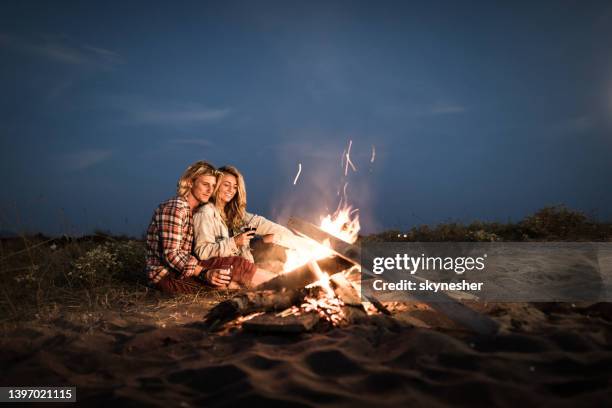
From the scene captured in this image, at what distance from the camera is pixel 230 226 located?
20.3 ft

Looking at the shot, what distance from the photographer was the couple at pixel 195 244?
5.15 meters

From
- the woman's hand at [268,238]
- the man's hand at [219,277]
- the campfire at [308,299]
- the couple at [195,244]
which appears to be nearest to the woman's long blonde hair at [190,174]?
the couple at [195,244]

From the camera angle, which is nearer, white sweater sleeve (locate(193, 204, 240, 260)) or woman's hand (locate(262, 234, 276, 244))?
white sweater sleeve (locate(193, 204, 240, 260))

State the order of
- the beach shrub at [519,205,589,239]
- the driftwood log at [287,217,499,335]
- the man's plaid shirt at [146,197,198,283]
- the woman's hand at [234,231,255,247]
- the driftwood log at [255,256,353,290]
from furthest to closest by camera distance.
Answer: the beach shrub at [519,205,589,239], the woman's hand at [234,231,255,247], the man's plaid shirt at [146,197,198,283], the driftwood log at [255,256,353,290], the driftwood log at [287,217,499,335]

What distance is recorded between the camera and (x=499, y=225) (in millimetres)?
11883

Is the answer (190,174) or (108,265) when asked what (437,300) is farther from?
(108,265)

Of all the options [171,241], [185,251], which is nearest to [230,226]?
[185,251]

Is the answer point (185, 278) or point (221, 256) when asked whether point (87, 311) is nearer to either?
point (185, 278)

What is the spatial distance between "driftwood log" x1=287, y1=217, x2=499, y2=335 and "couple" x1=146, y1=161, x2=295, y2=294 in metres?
1.22

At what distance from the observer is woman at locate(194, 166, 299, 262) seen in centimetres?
539

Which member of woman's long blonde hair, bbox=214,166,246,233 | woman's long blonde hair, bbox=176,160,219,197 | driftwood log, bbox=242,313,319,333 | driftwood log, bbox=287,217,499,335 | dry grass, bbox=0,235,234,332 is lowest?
dry grass, bbox=0,235,234,332

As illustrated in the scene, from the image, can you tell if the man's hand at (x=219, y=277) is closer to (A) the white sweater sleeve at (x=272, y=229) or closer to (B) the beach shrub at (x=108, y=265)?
(A) the white sweater sleeve at (x=272, y=229)

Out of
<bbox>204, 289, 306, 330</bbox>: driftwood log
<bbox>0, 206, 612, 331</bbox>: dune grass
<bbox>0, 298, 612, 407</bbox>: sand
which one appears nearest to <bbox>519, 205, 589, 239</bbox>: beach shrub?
<bbox>0, 206, 612, 331</bbox>: dune grass

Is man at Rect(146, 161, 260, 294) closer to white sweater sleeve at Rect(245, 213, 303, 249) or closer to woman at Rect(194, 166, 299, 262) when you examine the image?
woman at Rect(194, 166, 299, 262)
